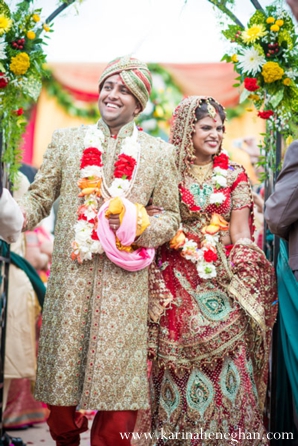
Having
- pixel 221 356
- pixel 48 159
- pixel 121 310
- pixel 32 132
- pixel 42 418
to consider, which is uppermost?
pixel 32 132

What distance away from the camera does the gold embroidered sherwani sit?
143 inches

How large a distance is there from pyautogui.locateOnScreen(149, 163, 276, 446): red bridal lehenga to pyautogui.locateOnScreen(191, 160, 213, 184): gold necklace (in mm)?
145

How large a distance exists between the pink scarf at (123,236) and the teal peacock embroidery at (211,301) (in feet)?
2.20

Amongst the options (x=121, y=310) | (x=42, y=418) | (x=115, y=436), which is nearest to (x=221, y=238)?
(x=121, y=310)

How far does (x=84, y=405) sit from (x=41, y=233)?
3498 mm

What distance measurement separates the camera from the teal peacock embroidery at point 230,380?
4242mm

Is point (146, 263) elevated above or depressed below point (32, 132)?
below

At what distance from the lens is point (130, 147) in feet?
12.8

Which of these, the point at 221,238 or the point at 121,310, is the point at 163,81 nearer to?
the point at 221,238

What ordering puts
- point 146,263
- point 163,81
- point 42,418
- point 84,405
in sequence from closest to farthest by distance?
point 84,405
point 146,263
point 42,418
point 163,81

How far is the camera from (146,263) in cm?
381

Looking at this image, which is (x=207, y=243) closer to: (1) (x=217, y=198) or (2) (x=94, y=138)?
(1) (x=217, y=198)

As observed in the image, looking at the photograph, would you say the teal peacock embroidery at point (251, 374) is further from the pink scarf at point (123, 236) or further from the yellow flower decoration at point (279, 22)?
the yellow flower decoration at point (279, 22)

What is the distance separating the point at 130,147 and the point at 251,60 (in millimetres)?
1348
